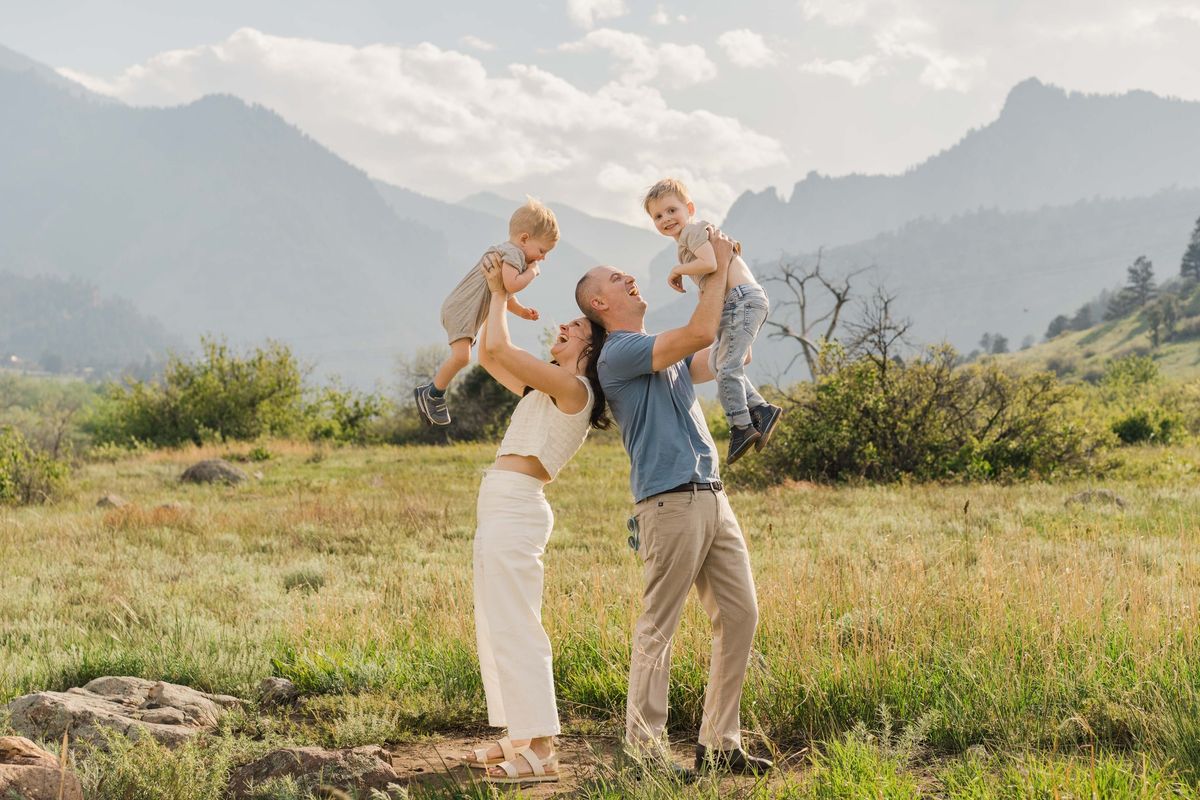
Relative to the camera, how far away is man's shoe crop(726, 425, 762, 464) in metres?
4.31

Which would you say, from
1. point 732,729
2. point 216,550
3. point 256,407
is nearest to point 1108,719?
point 732,729

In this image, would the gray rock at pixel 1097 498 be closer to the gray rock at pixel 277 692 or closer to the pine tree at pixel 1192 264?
the gray rock at pixel 277 692

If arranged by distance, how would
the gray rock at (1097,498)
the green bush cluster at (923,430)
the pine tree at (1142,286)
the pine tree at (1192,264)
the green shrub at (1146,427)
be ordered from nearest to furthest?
the gray rock at (1097,498) < the green bush cluster at (923,430) < the green shrub at (1146,427) < the pine tree at (1192,264) < the pine tree at (1142,286)

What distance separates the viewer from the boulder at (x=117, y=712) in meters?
4.41

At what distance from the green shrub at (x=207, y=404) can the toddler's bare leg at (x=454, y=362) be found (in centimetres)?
3397

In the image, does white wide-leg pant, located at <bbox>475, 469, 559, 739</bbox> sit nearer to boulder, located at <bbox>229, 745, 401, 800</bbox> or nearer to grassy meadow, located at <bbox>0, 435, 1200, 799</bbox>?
grassy meadow, located at <bbox>0, 435, 1200, 799</bbox>

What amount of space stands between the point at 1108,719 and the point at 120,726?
4.72m

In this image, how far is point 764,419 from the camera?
451cm

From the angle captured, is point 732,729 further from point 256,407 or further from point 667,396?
point 256,407

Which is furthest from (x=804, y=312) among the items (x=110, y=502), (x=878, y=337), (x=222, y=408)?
(x=110, y=502)

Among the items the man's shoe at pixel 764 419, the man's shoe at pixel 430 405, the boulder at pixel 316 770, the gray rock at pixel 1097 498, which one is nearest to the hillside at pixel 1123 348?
the gray rock at pixel 1097 498

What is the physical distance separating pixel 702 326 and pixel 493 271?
0.93 m

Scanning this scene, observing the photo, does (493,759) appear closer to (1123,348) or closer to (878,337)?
(878,337)

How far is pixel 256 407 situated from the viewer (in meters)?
37.1
